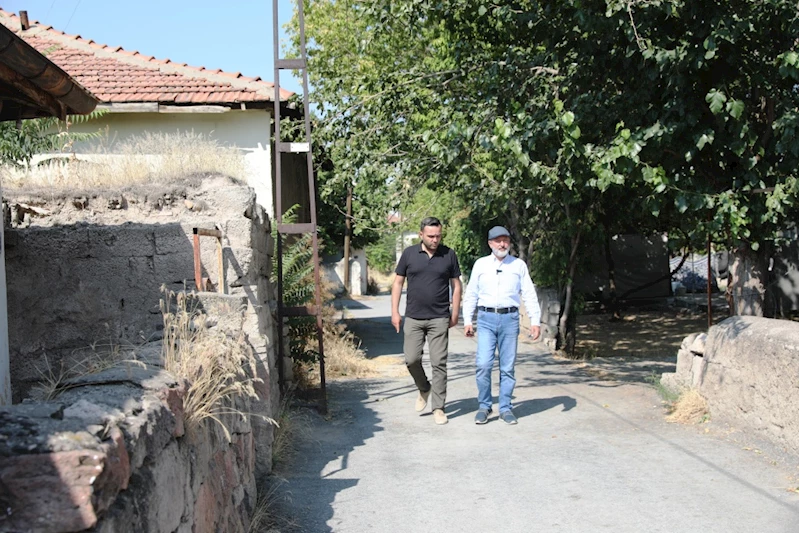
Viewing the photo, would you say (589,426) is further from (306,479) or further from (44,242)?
(44,242)

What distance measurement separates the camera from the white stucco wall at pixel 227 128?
1284 cm

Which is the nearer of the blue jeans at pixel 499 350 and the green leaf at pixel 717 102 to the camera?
the green leaf at pixel 717 102

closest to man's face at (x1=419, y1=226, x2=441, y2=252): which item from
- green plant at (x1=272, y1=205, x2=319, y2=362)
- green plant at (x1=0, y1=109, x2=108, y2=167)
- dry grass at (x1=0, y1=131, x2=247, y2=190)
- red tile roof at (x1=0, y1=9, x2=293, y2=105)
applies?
dry grass at (x1=0, y1=131, x2=247, y2=190)

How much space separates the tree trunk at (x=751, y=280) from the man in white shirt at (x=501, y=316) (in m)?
2.45

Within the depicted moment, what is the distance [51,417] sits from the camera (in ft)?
8.02

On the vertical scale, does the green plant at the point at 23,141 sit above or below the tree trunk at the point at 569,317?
above

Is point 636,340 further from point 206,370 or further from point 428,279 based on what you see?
point 206,370

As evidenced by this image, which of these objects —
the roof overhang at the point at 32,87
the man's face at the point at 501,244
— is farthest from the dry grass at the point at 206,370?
the man's face at the point at 501,244

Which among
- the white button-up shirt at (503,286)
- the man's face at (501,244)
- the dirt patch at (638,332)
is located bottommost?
the dirt patch at (638,332)

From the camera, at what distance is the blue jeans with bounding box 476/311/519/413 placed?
296 inches

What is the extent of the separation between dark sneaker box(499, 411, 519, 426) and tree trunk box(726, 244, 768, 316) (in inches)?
111

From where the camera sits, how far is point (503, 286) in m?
7.55

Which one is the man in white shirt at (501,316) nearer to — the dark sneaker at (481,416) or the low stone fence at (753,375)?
the dark sneaker at (481,416)

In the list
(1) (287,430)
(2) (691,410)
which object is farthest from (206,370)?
(2) (691,410)
